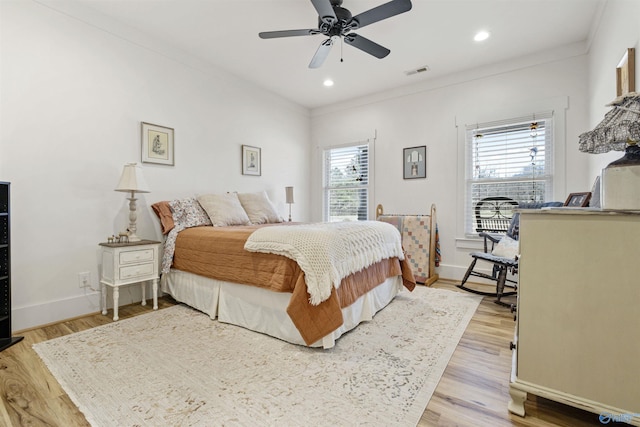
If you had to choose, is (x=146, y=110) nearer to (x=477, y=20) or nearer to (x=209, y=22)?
(x=209, y=22)

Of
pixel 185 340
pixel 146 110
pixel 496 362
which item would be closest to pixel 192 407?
pixel 185 340

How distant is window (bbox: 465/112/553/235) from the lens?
3.45 meters

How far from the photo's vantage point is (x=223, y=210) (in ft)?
10.7

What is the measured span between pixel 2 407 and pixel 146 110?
2662 millimetres

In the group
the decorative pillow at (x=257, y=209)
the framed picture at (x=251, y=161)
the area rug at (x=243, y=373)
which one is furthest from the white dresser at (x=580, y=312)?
the framed picture at (x=251, y=161)

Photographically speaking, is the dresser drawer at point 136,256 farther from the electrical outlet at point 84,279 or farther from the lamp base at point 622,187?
the lamp base at point 622,187

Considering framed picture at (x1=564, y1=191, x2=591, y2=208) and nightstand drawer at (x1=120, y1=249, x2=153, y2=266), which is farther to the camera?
nightstand drawer at (x1=120, y1=249, x2=153, y2=266)

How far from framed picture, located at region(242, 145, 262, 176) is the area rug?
2276 millimetres

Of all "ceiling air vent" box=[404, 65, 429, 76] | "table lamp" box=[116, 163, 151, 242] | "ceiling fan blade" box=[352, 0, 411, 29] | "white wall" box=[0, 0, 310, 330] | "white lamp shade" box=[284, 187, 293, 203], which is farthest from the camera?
"white lamp shade" box=[284, 187, 293, 203]

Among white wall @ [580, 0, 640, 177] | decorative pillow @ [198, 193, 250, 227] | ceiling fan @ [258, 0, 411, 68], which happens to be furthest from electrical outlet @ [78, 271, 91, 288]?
white wall @ [580, 0, 640, 177]

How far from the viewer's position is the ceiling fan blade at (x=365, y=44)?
99.1 inches

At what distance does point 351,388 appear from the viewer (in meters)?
1.58

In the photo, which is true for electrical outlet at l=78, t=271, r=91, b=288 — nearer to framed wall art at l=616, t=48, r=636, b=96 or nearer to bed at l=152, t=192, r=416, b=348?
bed at l=152, t=192, r=416, b=348

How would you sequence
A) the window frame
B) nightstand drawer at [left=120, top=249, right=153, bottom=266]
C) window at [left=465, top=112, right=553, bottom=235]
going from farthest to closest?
the window frame
window at [left=465, top=112, right=553, bottom=235]
nightstand drawer at [left=120, top=249, right=153, bottom=266]
